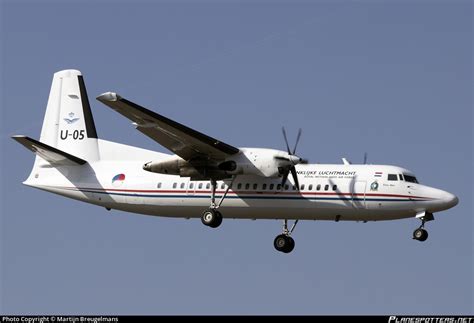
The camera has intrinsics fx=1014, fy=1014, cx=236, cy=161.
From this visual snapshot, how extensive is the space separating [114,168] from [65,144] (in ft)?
9.47

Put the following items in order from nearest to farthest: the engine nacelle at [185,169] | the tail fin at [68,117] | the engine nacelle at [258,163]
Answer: the engine nacelle at [258,163] < the engine nacelle at [185,169] < the tail fin at [68,117]

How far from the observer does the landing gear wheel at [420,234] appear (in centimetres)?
3061

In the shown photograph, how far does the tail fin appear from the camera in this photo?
36.4 m

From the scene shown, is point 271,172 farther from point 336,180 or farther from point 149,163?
point 149,163

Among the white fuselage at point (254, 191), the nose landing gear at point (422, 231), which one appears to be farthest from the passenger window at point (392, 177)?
the nose landing gear at point (422, 231)

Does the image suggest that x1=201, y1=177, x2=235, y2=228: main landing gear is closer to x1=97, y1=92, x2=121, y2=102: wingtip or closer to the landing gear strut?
the landing gear strut

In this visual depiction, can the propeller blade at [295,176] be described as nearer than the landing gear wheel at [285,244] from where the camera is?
Yes

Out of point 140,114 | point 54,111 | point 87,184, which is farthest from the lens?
point 54,111

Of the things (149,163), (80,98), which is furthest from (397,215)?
(80,98)

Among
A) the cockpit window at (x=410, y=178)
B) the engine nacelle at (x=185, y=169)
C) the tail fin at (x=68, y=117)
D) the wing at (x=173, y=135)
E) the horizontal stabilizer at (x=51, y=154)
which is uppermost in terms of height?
the tail fin at (x=68, y=117)

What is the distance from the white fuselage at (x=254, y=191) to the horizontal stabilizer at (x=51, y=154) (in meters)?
0.22

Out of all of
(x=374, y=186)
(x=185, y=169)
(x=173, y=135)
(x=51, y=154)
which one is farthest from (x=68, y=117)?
(x=374, y=186)

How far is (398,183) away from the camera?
31.1 meters

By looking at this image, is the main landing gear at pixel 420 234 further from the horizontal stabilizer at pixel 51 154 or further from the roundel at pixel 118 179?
the horizontal stabilizer at pixel 51 154
